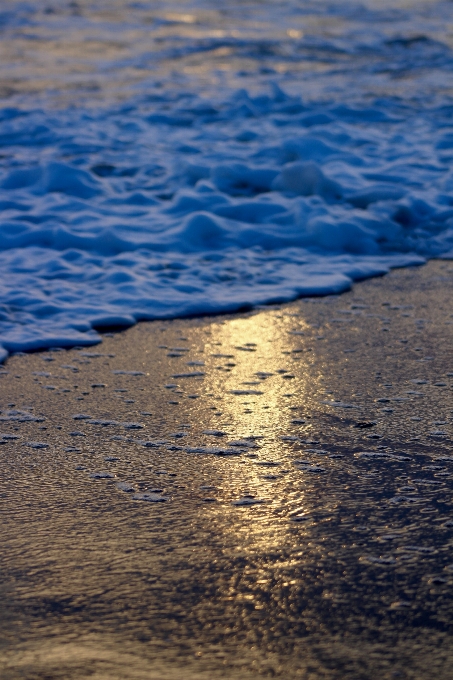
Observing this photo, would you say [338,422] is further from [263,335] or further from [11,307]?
[11,307]

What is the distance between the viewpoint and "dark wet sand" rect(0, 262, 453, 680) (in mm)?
1402

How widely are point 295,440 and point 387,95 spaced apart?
7.68 m

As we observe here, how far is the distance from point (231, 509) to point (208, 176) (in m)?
4.22

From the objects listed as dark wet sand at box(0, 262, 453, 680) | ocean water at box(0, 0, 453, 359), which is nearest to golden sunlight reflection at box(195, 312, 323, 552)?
dark wet sand at box(0, 262, 453, 680)

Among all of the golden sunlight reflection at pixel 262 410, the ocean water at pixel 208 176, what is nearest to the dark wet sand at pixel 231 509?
the golden sunlight reflection at pixel 262 410

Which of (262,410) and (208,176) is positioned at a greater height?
(208,176)

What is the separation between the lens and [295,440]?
7.34ft

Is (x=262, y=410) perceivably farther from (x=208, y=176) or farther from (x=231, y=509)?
(x=208, y=176)

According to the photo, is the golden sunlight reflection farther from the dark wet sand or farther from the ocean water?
the ocean water

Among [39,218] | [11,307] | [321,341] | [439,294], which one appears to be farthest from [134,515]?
[39,218]

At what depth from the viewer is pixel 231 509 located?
1.87 metres

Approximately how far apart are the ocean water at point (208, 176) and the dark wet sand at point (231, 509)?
706 mm

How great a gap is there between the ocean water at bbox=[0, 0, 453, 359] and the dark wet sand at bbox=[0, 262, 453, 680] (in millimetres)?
706

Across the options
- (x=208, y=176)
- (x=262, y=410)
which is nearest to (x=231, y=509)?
(x=262, y=410)
